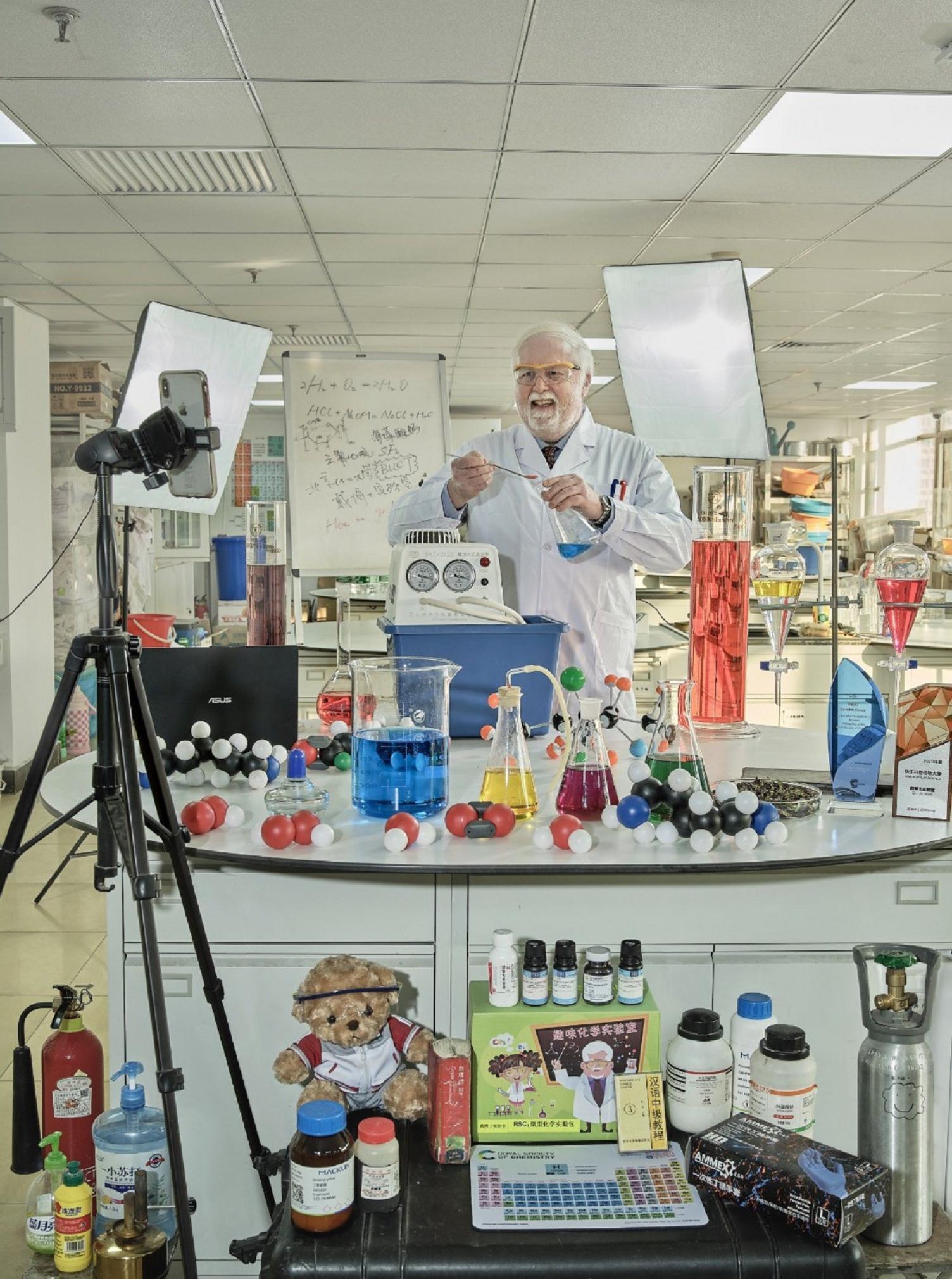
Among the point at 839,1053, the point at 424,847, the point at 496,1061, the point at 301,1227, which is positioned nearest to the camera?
the point at 301,1227

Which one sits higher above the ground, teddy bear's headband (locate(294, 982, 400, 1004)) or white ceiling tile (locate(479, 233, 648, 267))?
white ceiling tile (locate(479, 233, 648, 267))

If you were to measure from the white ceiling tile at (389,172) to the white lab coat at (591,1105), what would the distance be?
334 centimetres

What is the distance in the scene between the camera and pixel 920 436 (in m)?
11.2

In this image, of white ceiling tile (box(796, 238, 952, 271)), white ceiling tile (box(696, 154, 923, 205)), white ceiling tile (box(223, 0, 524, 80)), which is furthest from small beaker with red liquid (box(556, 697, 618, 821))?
white ceiling tile (box(796, 238, 952, 271))

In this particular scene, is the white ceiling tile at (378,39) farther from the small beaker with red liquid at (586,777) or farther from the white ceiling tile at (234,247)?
the small beaker with red liquid at (586,777)

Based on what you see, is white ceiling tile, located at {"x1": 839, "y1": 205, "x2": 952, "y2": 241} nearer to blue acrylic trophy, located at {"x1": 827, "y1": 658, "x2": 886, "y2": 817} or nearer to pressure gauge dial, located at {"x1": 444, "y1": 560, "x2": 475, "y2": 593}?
pressure gauge dial, located at {"x1": 444, "y1": 560, "x2": 475, "y2": 593}

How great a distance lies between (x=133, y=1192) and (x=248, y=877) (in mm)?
445

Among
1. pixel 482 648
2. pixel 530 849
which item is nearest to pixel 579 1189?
pixel 530 849

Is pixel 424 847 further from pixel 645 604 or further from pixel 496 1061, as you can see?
pixel 645 604

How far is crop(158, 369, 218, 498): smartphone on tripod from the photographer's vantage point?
5.37 ft

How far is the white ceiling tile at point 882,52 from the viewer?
9.62ft

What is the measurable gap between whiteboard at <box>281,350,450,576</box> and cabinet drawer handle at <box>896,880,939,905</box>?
11.3ft

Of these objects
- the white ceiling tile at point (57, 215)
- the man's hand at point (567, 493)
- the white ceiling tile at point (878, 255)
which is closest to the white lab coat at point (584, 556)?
the man's hand at point (567, 493)

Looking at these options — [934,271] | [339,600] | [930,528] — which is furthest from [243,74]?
[930,528]
